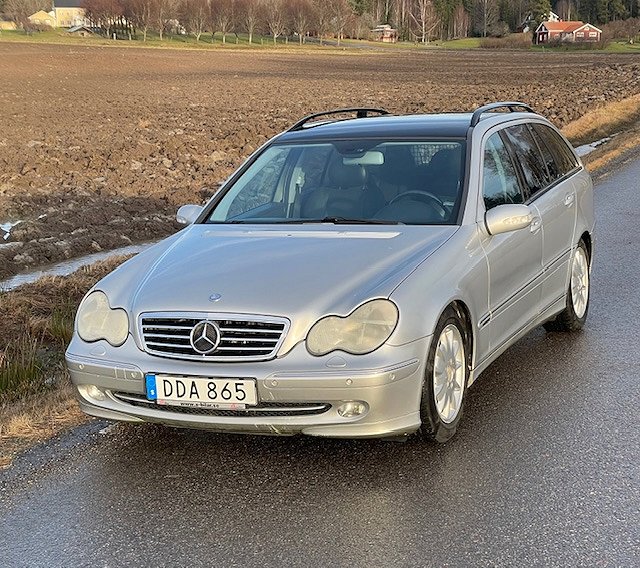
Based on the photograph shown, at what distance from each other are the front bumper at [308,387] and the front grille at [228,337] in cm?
4

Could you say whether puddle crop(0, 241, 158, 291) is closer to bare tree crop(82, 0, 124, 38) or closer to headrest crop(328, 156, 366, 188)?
headrest crop(328, 156, 366, 188)

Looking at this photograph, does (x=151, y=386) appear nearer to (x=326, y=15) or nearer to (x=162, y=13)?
(x=162, y=13)

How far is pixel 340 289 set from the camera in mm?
4383

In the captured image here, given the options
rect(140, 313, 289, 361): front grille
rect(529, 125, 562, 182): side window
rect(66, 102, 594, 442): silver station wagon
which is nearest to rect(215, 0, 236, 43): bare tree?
rect(529, 125, 562, 182): side window

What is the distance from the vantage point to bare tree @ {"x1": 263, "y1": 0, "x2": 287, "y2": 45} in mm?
146887

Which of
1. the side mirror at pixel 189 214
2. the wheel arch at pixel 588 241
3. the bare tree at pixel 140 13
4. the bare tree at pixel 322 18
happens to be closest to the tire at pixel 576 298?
the wheel arch at pixel 588 241

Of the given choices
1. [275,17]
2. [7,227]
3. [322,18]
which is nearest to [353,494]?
[7,227]

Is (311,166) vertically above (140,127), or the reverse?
(311,166)

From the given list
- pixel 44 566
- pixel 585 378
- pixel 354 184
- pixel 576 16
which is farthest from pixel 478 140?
pixel 576 16

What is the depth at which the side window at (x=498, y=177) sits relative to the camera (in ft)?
18.4

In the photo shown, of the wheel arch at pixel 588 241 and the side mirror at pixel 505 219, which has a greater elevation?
the side mirror at pixel 505 219

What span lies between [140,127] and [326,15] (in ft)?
452

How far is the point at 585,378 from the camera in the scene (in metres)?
5.69

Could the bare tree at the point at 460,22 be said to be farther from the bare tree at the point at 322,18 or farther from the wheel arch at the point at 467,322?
the wheel arch at the point at 467,322
